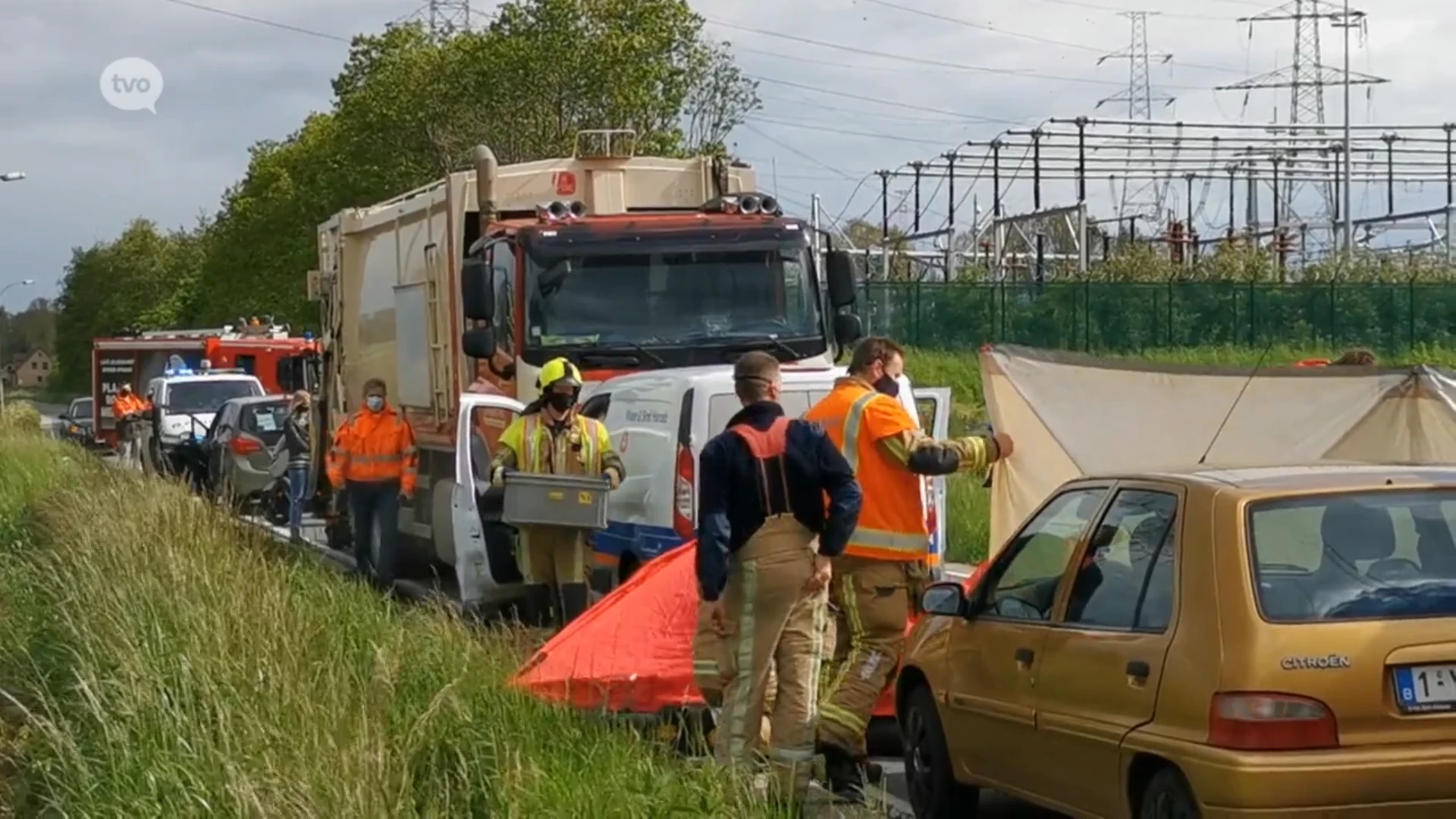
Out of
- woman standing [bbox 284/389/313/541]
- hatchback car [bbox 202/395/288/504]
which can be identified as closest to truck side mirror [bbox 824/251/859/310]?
woman standing [bbox 284/389/313/541]

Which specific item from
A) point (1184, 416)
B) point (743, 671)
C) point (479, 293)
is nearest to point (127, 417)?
point (479, 293)

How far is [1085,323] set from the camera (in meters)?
45.6

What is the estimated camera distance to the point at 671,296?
16031 mm

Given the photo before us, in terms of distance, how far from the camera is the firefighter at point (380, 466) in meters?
17.0

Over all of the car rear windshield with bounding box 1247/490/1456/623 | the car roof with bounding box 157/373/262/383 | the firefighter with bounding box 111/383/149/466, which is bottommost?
the firefighter with bounding box 111/383/149/466

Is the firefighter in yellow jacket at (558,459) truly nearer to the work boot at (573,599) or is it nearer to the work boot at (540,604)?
the work boot at (573,599)

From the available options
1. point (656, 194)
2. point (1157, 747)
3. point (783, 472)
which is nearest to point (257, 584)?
point (783, 472)

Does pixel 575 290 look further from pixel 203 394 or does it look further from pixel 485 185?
pixel 203 394

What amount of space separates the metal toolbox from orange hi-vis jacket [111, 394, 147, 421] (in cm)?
2930

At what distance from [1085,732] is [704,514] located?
197 cm

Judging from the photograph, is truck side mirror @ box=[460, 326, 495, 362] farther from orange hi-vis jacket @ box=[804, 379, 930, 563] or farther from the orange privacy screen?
orange hi-vis jacket @ box=[804, 379, 930, 563]

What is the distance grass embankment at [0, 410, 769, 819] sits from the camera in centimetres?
655

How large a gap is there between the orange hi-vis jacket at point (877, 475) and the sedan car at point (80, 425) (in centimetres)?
3982

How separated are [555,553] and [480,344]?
347 cm
